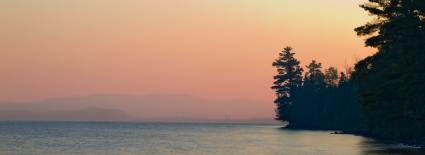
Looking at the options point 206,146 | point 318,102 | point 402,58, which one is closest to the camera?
point 402,58

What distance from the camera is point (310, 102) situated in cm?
15462

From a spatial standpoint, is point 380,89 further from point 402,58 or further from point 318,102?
point 318,102

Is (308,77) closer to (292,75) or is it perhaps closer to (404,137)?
(292,75)

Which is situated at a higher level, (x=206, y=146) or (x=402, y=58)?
(x=402, y=58)

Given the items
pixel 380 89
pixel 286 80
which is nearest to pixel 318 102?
pixel 286 80

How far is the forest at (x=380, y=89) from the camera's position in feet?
143

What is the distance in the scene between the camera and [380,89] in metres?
50.7

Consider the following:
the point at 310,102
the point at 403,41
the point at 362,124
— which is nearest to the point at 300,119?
the point at 310,102

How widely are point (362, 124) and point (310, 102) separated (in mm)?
37435

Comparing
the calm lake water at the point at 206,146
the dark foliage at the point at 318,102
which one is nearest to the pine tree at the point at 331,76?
the dark foliage at the point at 318,102

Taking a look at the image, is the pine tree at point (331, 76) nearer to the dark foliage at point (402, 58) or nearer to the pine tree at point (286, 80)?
the pine tree at point (286, 80)

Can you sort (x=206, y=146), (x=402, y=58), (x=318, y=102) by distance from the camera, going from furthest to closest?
(x=318, y=102) → (x=206, y=146) → (x=402, y=58)

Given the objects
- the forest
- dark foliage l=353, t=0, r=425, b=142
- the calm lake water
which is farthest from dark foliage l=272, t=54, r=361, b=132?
dark foliage l=353, t=0, r=425, b=142

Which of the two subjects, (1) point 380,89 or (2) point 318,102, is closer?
(1) point 380,89
